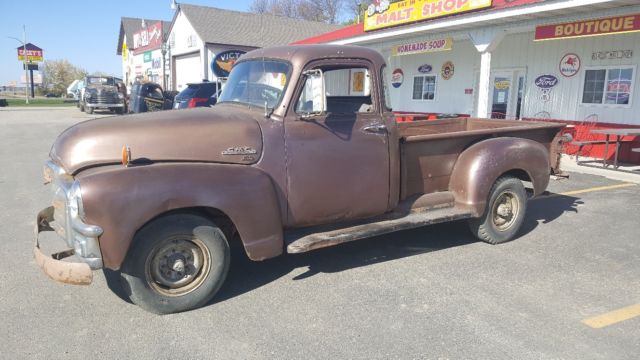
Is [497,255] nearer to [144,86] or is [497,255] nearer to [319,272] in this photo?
[319,272]

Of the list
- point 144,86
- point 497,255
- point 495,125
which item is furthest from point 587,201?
point 144,86

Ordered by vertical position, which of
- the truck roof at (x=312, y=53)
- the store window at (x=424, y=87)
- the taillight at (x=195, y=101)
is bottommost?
the taillight at (x=195, y=101)

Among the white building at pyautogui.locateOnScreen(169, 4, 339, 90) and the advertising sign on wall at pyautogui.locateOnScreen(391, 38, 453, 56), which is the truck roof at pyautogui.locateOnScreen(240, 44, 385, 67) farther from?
the white building at pyautogui.locateOnScreen(169, 4, 339, 90)

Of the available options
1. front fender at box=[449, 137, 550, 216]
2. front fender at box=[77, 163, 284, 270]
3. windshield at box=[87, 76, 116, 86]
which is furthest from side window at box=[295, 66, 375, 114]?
windshield at box=[87, 76, 116, 86]

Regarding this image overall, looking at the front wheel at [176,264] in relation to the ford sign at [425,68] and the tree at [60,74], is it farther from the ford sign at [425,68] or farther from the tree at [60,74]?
the tree at [60,74]

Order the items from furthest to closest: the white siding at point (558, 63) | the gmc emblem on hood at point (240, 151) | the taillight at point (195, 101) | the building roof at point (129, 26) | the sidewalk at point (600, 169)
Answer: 1. the building roof at point (129, 26)
2. the taillight at point (195, 101)
3. the white siding at point (558, 63)
4. the sidewalk at point (600, 169)
5. the gmc emblem on hood at point (240, 151)

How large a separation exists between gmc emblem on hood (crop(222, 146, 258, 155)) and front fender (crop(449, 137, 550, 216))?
243 cm

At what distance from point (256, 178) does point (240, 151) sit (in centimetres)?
26

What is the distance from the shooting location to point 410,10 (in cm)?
1416

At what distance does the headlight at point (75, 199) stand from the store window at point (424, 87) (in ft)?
51.3

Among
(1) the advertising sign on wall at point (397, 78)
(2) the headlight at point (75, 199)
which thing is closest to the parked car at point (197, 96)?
(1) the advertising sign on wall at point (397, 78)

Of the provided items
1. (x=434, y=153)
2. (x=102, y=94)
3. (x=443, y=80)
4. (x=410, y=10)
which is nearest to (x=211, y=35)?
(x=102, y=94)

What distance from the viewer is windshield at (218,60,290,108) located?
4.26m

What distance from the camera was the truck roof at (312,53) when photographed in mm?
4266
